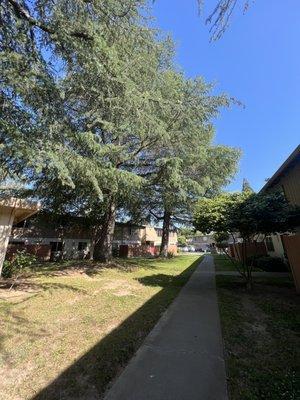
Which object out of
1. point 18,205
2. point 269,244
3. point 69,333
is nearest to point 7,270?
point 18,205

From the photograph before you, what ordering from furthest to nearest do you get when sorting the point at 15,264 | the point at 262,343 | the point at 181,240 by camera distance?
the point at 181,240 < the point at 15,264 < the point at 262,343

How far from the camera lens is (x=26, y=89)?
734 centimetres

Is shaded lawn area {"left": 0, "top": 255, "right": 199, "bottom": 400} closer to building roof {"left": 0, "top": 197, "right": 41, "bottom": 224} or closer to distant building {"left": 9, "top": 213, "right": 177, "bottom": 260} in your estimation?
building roof {"left": 0, "top": 197, "right": 41, "bottom": 224}

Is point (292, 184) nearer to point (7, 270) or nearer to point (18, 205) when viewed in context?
point (18, 205)

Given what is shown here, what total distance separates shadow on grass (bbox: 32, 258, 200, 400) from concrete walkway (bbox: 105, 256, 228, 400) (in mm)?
186

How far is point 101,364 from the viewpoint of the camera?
4.43m

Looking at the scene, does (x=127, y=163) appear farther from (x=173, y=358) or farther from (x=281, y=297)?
(x=173, y=358)

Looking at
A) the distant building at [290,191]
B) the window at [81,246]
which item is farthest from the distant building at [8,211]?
the window at [81,246]

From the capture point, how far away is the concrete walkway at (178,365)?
11.9 feet

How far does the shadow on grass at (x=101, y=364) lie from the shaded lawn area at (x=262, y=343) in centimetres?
166

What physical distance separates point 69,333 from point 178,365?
2.51 meters

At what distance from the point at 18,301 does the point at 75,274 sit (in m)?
6.20

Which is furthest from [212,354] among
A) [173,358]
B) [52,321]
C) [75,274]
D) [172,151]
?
[172,151]

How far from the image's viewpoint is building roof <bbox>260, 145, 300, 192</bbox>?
1041 centimetres
